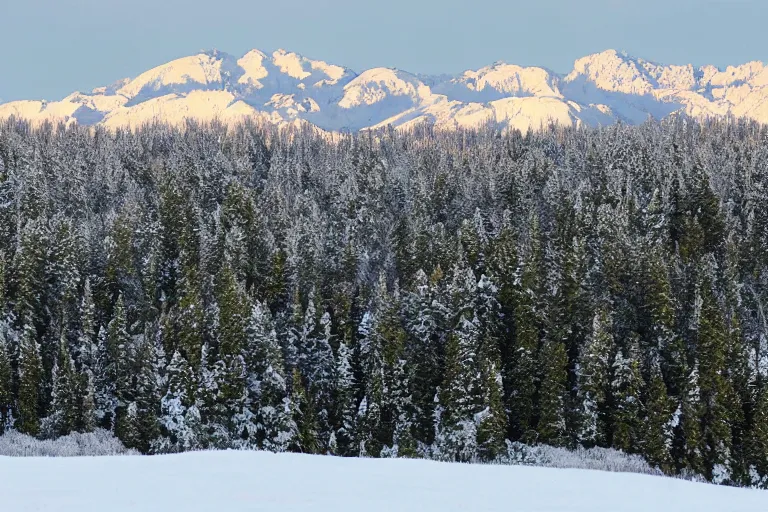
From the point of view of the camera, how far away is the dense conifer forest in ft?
226

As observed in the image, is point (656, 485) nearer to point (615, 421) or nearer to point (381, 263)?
point (615, 421)

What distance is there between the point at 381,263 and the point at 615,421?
132ft

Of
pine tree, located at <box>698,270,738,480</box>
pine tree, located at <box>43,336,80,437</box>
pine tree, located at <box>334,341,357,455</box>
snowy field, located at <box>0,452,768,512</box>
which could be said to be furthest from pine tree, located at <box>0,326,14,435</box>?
pine tree, located at <box>698,270,738,480</box>

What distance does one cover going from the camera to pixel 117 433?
7038 cm

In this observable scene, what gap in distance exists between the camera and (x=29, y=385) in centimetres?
7031

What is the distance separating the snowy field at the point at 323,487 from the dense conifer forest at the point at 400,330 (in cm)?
4441

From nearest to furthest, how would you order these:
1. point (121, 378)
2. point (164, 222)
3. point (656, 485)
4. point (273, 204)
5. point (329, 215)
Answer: point (656, 485), point (121, 378), point (164, 222), point (273, 204), point (329, 215)

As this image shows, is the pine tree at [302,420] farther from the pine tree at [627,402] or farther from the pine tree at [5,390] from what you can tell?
the pine tree at [627,402]

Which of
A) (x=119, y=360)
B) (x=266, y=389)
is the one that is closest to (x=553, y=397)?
(x=266, y=389)

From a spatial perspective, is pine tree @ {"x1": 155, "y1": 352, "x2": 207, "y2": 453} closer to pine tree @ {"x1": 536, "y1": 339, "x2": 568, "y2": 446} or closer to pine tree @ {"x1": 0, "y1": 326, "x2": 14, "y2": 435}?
pine tree @ {"x1": 0, "y1": 326, "x2": 14, "y2": 435}

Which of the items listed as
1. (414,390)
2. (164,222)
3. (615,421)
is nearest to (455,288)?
(414,390)

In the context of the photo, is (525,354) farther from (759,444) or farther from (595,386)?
(759,444)

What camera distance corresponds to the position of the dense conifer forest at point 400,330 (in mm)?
68875

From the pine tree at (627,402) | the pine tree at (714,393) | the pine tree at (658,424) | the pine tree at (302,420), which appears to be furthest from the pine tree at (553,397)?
the pine tree at (302,420)
